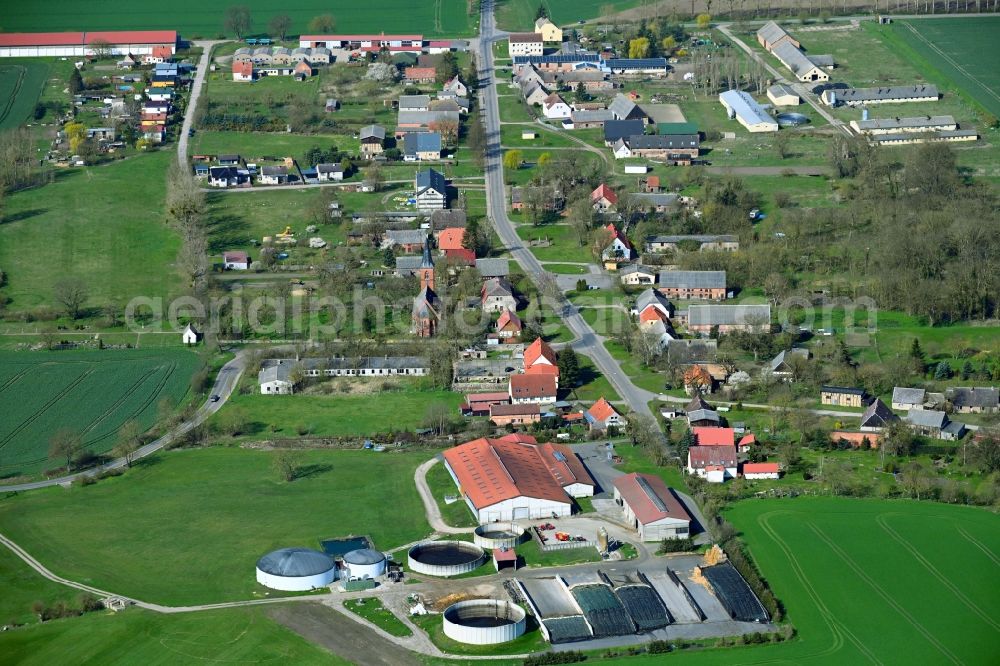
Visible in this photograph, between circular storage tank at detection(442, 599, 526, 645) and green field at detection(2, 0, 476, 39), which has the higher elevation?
green field at detection(2, 0, 476, 39)

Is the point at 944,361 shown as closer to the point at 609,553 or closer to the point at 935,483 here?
the point at 935,483

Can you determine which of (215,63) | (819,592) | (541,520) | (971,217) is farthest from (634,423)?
(215,63)

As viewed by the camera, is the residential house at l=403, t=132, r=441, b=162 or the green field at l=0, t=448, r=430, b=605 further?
the residential house at l=403, t=132, r=441, b=162

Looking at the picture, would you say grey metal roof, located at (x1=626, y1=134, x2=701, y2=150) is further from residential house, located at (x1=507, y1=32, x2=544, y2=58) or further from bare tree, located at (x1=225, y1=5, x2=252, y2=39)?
bare tree, located at (x1=225, y1=5, x2=252, y2=39)

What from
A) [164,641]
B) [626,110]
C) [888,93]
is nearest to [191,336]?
[164,641]

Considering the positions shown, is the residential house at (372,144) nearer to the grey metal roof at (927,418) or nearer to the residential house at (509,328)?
the residential house at (509,328)

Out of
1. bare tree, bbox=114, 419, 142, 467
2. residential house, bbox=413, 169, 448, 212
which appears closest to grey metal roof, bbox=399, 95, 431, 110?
residential house, bbox=413, 169, 448, 212

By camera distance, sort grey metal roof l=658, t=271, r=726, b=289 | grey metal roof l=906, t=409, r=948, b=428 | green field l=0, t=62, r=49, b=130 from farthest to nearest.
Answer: green field l=0, t=62, r=49, b=130
grey metal roof l=658, t=271, r=726, b=289
grey metal roof l=906, t=409, r=948, b=428
